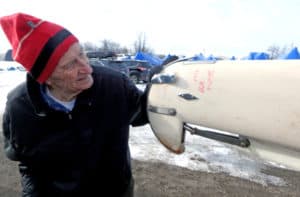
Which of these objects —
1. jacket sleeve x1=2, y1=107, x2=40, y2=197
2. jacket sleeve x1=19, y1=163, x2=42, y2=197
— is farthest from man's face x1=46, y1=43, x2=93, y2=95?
jacket sleeve x1=19, y1=163, x2=42, y2=197

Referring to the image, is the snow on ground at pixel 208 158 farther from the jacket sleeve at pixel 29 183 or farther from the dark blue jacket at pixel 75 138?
the jacket sleeve at pixel 29 183

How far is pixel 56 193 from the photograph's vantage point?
5.06 ft

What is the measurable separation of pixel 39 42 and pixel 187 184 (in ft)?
8.24

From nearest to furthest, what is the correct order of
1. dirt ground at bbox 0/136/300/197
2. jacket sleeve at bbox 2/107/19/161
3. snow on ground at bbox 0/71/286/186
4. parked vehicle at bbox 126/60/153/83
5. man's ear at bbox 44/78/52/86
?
man's ear at bbox 44/78/52/86 → jacket sleeve at bbox 2/107/19/161 → dirt ground at bbox 0/136/300/197 → snow on ground at bbox 0/71/286/186 → parked vehicle at bbox 126/60/153/83

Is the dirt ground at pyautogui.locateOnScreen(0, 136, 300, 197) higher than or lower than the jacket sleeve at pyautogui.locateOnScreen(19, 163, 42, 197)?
lower

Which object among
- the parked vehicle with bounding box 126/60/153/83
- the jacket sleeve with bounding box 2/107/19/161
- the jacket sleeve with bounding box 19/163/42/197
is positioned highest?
the jacket sleeve with bounding box 2/107/19/161

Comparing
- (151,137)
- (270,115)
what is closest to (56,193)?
(270,115)

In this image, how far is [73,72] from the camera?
4.36ft

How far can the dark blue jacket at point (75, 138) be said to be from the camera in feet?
4.69

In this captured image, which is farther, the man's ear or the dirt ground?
the dirt ground

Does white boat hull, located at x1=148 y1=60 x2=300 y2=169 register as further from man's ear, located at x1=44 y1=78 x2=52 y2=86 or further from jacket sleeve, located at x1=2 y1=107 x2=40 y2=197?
jacket sleeve, located at x1=2 y1=107 x2=40 y2=197

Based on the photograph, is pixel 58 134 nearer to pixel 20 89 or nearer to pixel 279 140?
pixel 20 89

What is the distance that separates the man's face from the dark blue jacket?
0.09 meters

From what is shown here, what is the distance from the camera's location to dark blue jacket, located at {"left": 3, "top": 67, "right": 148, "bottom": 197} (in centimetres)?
143
